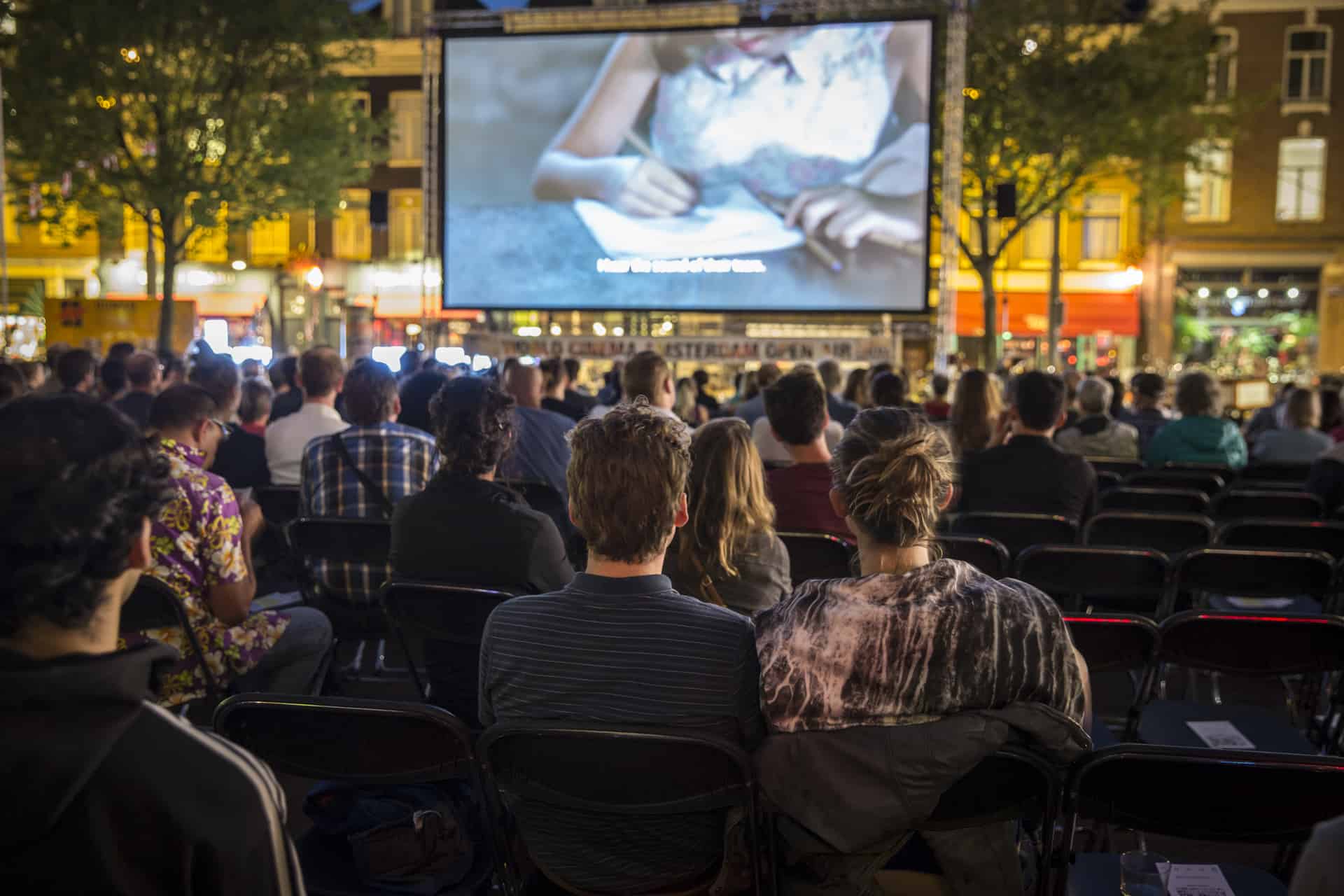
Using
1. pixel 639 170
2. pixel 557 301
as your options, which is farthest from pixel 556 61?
pixel 557 301

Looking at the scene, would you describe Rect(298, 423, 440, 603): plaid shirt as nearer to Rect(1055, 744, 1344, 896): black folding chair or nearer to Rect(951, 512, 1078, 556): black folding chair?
Rect(951, 512, 1078, 556): black folding chair

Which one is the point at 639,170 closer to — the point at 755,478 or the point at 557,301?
the point at 557,301

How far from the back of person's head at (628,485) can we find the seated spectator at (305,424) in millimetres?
4108

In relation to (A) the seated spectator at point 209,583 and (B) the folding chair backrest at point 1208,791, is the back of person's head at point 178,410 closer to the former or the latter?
(A) the seated spectator at point 209,583

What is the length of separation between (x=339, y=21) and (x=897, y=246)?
38.3ft

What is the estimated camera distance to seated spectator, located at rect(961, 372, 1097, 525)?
555cm

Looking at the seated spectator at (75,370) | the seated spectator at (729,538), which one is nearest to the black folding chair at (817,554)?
the seated spectator at (729,538)

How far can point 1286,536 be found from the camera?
5250 mm

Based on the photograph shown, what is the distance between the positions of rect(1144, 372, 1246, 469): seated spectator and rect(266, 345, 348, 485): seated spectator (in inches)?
208

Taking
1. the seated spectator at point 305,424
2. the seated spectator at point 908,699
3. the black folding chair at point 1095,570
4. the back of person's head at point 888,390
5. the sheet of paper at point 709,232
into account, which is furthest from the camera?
the sheet of paper at point 709,232

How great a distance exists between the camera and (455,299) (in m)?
14.9

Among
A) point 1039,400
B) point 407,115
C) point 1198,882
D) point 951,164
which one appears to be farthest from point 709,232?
point 407,115

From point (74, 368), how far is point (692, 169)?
759cm

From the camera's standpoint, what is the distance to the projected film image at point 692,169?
13.6 m
